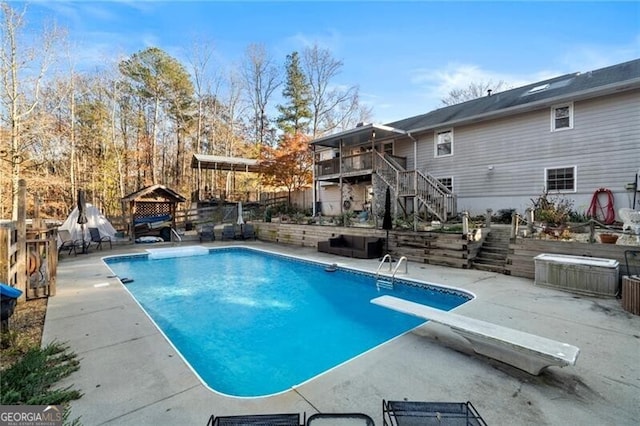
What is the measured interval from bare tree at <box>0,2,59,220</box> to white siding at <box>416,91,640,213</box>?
1848 centimetres

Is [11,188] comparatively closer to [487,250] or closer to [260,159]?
[260,159]

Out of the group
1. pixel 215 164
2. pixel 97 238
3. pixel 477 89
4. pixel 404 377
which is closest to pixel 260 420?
pixel 404 377

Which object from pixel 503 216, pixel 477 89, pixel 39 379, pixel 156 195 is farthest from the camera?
pixel 477 89

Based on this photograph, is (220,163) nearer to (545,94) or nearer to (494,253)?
(494,253)

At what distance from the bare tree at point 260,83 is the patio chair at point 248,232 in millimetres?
13970

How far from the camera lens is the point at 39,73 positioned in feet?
46.6

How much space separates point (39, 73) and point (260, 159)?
A: 1119 centimetres

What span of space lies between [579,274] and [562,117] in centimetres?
771

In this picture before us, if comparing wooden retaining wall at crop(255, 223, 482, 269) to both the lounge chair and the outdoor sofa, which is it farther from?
the lounge chair

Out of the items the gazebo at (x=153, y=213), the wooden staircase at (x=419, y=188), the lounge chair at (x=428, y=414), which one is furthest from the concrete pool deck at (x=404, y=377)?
the gazebo at (x=153, y=213)

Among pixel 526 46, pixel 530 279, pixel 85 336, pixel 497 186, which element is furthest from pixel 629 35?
pixel 85 336

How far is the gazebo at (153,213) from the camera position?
48.8 feet

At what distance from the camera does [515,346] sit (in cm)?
308

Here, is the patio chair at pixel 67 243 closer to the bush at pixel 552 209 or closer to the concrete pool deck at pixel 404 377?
the concrete pool deck at pixel 404 377
